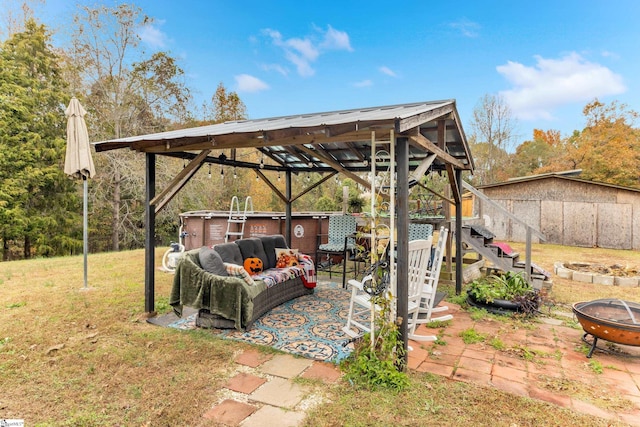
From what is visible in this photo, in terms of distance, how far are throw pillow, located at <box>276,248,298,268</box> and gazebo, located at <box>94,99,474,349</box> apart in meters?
1.53

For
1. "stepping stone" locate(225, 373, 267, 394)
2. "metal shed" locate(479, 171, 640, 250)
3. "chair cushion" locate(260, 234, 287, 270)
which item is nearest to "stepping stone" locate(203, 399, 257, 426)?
"stepping stone" locate(225, 373, 267, 394)

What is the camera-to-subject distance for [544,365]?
2.98m

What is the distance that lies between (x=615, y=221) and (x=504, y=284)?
9108 mm

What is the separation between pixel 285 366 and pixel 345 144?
3.38m

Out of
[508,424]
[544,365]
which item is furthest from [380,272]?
[544,365]

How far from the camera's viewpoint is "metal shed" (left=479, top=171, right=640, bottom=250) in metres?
10.7

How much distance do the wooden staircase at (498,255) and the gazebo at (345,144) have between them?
71cm

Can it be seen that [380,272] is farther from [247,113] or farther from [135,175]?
[247,113]

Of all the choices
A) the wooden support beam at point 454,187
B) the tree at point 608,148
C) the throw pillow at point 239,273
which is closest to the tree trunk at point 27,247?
the throw pillow at point 239,273

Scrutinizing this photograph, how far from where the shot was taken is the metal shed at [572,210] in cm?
1069

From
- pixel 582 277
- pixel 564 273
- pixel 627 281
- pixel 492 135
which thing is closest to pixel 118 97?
pixel 564 273

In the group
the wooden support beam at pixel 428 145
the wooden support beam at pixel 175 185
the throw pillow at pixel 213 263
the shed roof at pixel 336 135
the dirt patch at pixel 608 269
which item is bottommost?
the dirt patch at pixel 608 269

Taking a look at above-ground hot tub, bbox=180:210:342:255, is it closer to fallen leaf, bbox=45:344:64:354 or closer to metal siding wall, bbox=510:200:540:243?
fallen leaf, bbox=45:344:64:354

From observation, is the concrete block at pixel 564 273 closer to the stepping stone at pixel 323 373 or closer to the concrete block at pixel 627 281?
the concrete block at pixel 627 281
